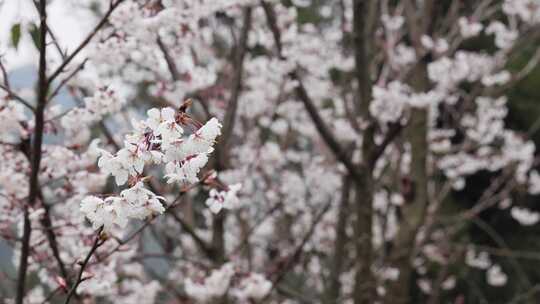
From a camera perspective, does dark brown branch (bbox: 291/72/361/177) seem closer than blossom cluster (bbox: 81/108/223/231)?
No

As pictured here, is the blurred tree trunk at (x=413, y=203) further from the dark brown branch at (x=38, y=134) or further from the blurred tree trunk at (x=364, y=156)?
the dark brown branch at (x=38, y=134)

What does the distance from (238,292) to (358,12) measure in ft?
5.40

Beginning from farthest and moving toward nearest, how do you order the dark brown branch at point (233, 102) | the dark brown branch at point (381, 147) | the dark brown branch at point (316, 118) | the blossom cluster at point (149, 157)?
the dark brown branch at point (381, 147) < the dark brown branch at point (233, 102) < the dark brown branch at point (316, 118) < the blossom cluster at point (149, 157)

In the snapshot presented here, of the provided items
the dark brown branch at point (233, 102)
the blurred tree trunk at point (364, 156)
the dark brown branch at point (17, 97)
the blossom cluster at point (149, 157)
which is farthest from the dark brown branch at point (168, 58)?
the blossom cluster at point (149, 157)

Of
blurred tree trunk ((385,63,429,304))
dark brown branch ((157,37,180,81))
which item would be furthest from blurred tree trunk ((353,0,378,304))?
dark brown branch ((157,37,180,81))

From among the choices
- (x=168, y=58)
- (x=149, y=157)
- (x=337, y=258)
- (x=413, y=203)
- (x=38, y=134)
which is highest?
A: (x=413, y=203)

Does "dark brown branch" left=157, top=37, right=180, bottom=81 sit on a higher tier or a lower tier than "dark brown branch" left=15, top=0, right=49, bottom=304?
higher

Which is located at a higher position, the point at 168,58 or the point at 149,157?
the point at 168,58

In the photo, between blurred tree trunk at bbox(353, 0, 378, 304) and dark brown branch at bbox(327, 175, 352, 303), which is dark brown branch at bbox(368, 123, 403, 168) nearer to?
blurred tree trunk at bbox(353, 0, 378, 304)

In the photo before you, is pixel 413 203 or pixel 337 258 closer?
pixel 413 203

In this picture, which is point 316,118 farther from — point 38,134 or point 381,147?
point 38,134

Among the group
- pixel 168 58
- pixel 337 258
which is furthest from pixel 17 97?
pixel 337 258

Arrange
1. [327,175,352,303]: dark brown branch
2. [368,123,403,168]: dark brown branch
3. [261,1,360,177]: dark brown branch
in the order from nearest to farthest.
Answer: [261,1,360,177]: dark brown branch, [368,123,403,168]: dark brown branch, [327,175,352,303]: dark brown branch

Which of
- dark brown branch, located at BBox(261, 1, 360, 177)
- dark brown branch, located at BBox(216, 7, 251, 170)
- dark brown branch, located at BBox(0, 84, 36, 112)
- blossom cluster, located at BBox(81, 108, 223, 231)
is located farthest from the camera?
dark brown branch, located at BBox(216, 7, 251, 170)
